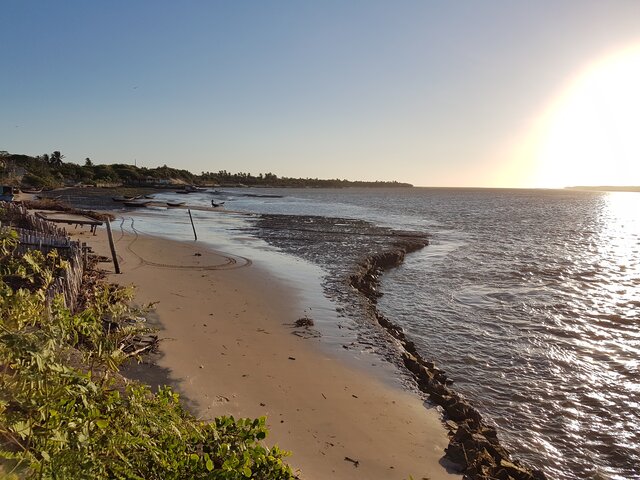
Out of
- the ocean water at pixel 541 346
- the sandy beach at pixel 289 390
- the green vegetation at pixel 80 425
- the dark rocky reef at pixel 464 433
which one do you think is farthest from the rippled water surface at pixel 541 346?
the green vegetation at pixel 80 425

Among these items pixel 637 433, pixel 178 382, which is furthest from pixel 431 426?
pixel 178 382

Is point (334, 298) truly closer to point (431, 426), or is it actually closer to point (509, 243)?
point (431, 426)

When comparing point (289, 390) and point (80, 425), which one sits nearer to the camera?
point (80, 425)

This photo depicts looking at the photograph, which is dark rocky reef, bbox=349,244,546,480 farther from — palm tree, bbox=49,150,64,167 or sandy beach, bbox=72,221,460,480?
palm tree, bbox=49,150,64,167

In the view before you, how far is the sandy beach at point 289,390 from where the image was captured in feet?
18.0

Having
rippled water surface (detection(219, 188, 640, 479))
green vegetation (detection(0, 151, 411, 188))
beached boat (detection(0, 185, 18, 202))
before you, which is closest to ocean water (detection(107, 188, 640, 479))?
rippled water surface (detection(219, 188, 640, 479))

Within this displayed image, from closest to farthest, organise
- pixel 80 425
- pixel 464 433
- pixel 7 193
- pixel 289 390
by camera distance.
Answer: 1. pixel 80 425
2. pixel 464 433
3. pixel 289 390
4. pixel 7 193

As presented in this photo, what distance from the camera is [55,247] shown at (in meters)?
9.99

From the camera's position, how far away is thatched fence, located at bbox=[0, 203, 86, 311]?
7.26 metres

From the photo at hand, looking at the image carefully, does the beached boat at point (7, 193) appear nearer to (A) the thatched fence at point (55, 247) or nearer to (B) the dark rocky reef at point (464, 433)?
(A) the thatched fence at point (55, 247)

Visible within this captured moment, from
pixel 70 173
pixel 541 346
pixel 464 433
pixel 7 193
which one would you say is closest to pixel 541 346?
pixel 541 346

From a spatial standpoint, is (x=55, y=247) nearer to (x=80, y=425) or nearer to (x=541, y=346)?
(x=80, y=425)

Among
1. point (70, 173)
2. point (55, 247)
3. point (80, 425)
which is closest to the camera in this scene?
point (80, 425)

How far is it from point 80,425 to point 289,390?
5067 mm
